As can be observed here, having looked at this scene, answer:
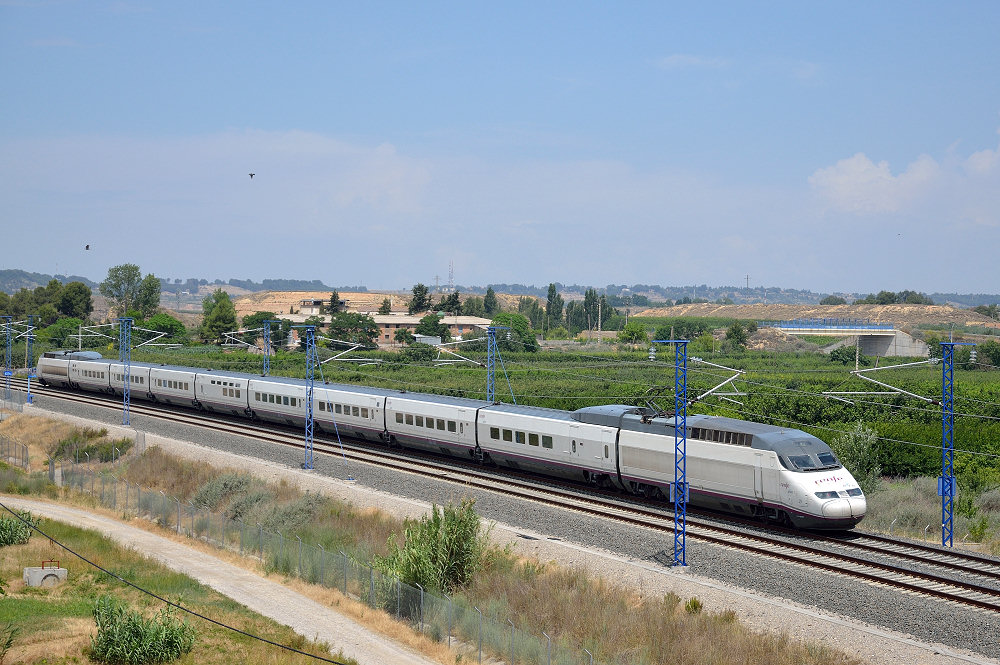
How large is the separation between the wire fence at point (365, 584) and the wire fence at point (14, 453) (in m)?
13.6

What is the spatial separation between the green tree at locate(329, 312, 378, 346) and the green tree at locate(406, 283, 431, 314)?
167ft

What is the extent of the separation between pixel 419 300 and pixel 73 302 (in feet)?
227

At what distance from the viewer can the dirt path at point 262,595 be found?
22312mm

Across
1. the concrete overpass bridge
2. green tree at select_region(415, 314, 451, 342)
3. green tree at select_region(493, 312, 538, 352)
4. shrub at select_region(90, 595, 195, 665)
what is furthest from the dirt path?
the concrete overpass bridge

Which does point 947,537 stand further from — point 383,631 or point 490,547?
point 383,631

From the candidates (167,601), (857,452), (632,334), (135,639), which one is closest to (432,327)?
(632,334)

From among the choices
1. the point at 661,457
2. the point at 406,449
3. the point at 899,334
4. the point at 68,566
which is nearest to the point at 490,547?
the point at 661,457

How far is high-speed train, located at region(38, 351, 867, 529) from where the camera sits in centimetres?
2855

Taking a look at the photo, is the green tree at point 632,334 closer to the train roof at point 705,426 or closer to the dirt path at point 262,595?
the train roof at point 705,426

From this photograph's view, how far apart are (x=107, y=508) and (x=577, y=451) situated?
21574 mm

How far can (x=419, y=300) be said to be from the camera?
182125 mm

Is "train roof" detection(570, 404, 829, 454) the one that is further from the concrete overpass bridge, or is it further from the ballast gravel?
the concrete overpass bridge

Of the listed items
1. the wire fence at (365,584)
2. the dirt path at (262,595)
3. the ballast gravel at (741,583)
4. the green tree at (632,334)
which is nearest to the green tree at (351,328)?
the green tree at (632,334)

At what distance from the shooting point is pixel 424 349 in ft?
351
